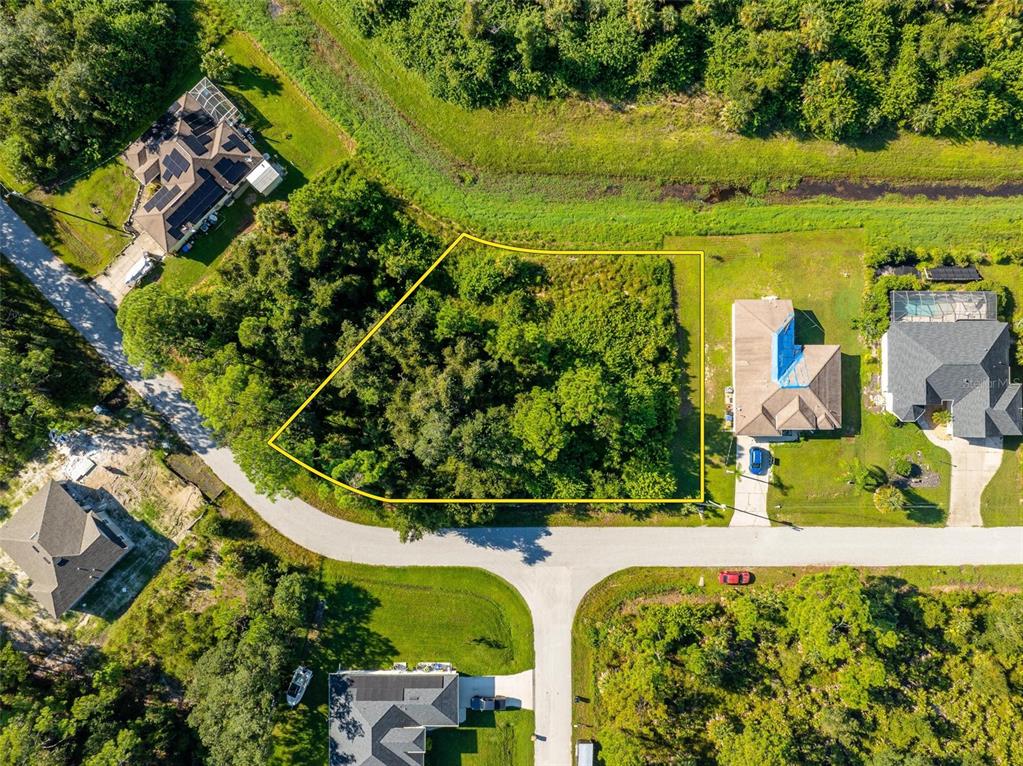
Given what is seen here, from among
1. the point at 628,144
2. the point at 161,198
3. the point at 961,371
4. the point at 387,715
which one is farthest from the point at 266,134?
the point at 961,371

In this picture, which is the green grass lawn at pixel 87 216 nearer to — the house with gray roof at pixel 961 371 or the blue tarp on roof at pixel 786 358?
the blue tarp on roof at pixel 786 358

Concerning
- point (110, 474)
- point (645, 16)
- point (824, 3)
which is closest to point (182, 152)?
point (110, 474)

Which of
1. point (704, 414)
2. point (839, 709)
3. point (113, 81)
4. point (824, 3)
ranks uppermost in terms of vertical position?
point (824, 3)

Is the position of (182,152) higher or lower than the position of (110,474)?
higher

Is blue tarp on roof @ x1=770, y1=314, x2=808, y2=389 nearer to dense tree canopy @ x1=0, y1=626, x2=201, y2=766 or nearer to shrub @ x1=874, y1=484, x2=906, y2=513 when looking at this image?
Answer: shrub @ x1=874, y1=484, x2=906, y2=513

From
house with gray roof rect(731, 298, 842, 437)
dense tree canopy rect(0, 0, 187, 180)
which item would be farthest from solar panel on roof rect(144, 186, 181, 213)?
house with gray roof rect(731, 298, 842, 437)

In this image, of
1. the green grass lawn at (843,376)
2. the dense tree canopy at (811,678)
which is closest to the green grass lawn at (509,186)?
the green grass lawn at (843,376)

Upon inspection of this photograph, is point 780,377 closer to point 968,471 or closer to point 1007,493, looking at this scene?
point 968,471

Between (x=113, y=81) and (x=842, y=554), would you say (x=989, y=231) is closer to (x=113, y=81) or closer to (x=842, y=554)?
(x=842, y=554)
